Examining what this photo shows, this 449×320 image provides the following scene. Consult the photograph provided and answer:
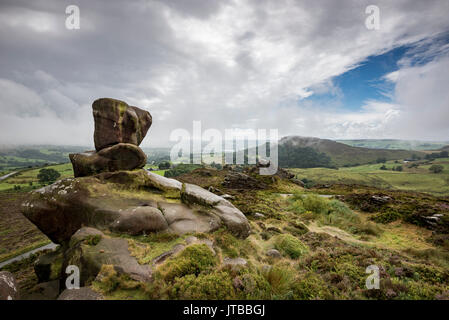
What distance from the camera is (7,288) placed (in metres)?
6.95

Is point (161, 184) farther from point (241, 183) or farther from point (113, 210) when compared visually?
point (241, 183)

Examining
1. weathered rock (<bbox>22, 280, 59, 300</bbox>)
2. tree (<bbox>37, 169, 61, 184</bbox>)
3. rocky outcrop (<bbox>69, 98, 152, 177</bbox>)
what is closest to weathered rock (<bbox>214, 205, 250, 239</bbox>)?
rocky outcrop (<bbox>69, 98, 152, 177</bbox>)

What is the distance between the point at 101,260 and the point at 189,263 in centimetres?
383

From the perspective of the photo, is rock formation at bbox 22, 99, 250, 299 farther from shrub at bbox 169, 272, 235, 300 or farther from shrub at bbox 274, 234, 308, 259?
shrub at bbox 274, 234, 308, 259

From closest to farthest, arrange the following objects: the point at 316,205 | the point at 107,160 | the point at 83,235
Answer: the point at 83,235 → the point at 107,160 → the point at 316,205

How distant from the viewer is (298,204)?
1156 inches

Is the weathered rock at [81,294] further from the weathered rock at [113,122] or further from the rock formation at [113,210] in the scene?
the weathered rock at [113,122]

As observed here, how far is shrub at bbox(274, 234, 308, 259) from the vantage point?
1236 cm

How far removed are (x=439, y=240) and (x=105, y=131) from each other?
34200mm

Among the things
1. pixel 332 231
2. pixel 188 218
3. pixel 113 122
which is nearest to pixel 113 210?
pixel 188 218

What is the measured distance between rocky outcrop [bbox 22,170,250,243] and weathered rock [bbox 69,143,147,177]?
56.1 inches

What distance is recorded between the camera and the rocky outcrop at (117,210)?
1107 cm
